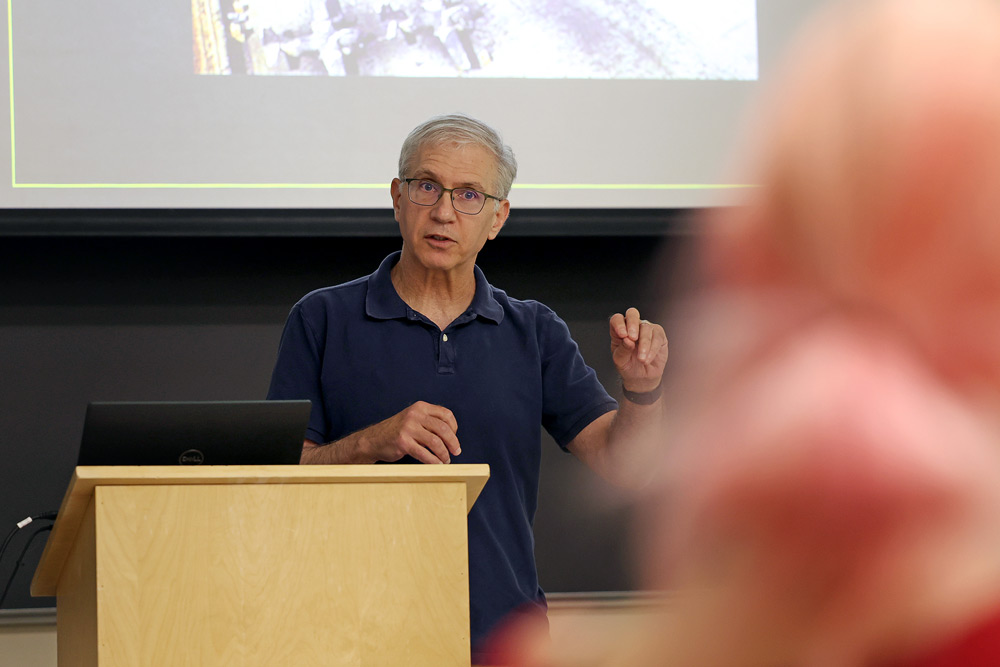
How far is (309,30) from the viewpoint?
298 cm

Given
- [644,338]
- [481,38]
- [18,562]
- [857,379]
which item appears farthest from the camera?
[481,38]

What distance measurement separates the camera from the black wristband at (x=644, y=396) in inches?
76.4

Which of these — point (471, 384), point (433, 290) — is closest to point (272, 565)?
point (471, 384)

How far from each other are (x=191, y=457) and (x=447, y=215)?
930mm

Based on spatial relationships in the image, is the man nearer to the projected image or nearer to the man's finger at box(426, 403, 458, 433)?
the man's finger at box(426, 403, 458, 433)

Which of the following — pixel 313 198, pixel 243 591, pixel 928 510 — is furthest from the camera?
pixel 313 198

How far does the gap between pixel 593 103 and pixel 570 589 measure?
1542mm

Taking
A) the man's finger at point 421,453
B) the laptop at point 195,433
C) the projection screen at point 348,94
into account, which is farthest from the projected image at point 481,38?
the laptop at point 195,433

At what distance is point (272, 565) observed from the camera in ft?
4.18

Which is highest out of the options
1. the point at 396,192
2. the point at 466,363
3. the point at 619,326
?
the point at 396,192

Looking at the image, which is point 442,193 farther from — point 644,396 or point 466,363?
point 644,396

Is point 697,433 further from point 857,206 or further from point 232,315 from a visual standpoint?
point 232,315

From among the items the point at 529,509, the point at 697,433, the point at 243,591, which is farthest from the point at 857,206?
the point at 529,509

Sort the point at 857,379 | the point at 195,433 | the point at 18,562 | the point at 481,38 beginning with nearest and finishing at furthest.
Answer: the point at 857,379 < the point at 195,433 < the point at 18,562 < the point at 481,38
